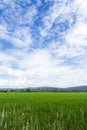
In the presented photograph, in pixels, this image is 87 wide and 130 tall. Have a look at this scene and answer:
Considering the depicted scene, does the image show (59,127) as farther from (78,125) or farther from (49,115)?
(49,115)

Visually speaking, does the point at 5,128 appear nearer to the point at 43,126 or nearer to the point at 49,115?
the point at 43,126

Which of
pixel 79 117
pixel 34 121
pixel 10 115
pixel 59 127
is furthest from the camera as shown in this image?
pixel 10 115

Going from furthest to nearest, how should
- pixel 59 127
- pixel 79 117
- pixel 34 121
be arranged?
pixel 79 117
pixel 34 121
pixel 59 127

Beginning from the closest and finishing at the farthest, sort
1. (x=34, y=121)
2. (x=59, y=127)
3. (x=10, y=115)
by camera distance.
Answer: (x=59, y=127)
(x=34, y=121)
(x=10, y=115)

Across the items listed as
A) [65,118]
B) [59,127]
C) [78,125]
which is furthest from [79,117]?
[59,127]

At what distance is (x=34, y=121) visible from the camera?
10.1 meters

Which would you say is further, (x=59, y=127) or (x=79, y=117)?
(x=79, y=117)

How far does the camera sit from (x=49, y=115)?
11227 mm

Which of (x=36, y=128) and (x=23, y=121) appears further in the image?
(x=23, y=121)

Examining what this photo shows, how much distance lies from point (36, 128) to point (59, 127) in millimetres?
731

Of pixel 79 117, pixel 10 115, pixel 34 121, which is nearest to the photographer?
pixel 34 121

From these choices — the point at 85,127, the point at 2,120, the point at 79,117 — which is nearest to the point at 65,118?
the point at 79,117

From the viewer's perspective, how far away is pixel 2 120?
10.5 meters

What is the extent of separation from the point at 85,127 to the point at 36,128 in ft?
5.17
